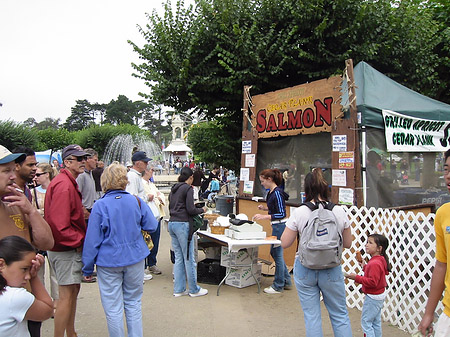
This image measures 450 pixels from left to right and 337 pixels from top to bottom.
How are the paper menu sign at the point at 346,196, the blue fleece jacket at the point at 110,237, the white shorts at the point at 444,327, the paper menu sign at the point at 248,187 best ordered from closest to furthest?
1. the white shorts at the point at 444,327
2. the blue fleece jacket at the point at 110,237
3. the paper menu sign at the point at 346,196
4. the paper menu sign at the point at 248,187

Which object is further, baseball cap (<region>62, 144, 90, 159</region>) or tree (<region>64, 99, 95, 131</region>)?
tree (<region>64, 99, 95, 131</region>)

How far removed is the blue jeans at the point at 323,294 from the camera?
324 centimetres

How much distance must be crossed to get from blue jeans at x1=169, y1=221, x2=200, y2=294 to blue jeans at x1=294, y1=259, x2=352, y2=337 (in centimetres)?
242

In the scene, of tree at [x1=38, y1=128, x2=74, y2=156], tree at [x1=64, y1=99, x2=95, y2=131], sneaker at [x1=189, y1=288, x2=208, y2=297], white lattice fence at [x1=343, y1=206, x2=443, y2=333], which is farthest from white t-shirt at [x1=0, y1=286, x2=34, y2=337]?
tree at [x1=64, y1=99, x2=95, y2=131]

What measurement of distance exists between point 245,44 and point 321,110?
11.6 ft

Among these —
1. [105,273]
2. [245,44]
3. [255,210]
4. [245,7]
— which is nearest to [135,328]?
[105,273]

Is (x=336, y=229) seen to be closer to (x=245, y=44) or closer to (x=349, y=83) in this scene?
(x=349, y=83)

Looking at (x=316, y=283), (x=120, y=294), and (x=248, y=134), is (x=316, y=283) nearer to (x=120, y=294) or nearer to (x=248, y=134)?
(x=120, y=294)

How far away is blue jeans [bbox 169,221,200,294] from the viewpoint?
5430 mm

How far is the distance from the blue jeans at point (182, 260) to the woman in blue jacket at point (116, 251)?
1805 mm

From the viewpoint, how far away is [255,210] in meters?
7.67

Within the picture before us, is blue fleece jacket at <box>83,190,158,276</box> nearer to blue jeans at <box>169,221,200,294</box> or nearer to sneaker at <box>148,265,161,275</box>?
blue jeans at <box>169,221,200,294</box>

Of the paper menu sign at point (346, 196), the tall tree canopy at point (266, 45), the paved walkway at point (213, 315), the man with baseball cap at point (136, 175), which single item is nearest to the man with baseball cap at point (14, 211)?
the paved walkway at point (213, 315)

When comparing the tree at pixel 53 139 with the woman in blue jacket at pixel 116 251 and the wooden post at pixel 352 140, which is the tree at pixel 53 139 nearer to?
the wooden post at pixel 352 140
